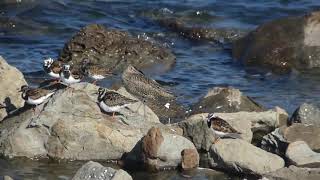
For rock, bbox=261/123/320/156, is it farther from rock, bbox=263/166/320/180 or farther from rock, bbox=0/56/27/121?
rock, bbox=0/56/27/121

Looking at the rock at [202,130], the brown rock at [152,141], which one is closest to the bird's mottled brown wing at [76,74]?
the rock at [202,130]

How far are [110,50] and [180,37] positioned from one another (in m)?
3.77

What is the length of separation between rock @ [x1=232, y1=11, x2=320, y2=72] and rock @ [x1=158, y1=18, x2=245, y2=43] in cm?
195

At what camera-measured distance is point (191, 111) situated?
45.4ft

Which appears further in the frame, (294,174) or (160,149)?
(160,149)

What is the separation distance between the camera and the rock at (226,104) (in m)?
13.5

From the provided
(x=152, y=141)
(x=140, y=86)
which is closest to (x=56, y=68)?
(x=140, y=86)

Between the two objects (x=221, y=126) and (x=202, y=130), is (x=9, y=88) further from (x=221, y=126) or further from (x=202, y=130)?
(x=221, y=126)

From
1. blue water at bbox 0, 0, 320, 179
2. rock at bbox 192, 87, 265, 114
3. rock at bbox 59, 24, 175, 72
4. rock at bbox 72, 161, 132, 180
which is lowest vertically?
blue water at bbox 0, 0, 320, 179

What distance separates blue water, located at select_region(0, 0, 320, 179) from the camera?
16.4 metres

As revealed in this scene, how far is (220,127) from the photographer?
11.7m

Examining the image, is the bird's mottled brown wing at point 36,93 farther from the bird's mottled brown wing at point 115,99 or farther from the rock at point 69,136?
the bird's mottled brown wing at point 115,99

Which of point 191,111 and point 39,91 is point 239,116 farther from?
point 39,91

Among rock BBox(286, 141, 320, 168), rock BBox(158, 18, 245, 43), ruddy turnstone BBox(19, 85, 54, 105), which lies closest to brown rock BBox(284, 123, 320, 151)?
rock BBox(286, 141, 320, 168)
